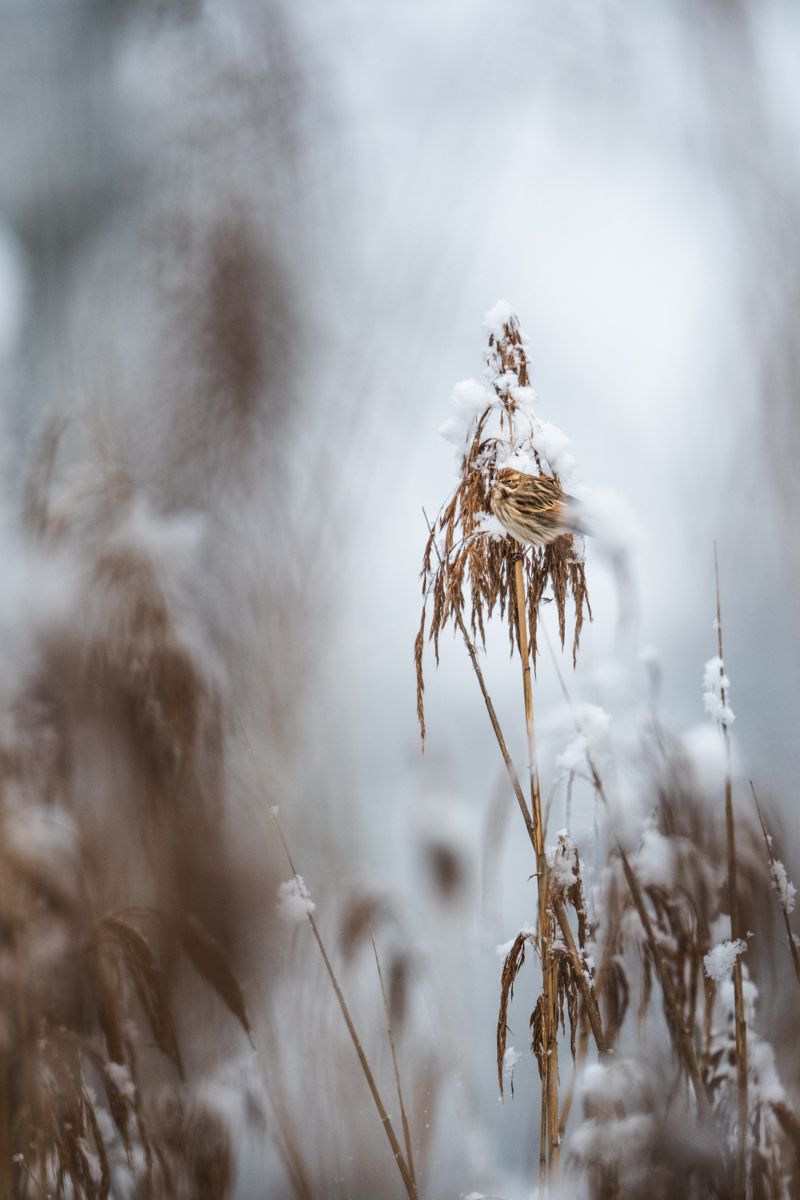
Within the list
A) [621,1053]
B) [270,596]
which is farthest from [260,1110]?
[270,596]

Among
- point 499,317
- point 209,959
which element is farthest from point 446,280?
point 209,959

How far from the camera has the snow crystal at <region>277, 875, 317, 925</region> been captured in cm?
78

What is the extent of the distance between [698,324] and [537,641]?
20.4 inches

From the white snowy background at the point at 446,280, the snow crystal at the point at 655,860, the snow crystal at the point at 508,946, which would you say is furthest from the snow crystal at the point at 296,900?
the snow crystal at the point at 655,860

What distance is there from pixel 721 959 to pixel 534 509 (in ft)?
1.38

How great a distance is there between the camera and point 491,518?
609 millimetres

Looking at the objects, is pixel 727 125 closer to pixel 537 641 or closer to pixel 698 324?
pixel 698 324

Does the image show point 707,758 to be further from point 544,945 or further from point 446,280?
point 446,280

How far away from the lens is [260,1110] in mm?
788

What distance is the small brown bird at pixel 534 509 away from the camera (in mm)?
572

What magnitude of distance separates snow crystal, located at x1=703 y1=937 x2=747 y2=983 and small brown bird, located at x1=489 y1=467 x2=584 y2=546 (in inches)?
15.1

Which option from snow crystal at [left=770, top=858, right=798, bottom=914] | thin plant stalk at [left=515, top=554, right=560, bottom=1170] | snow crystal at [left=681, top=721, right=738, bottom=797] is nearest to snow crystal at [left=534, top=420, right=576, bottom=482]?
thin plant stalk at [left=515, top=554, right=560, bottom=1170]

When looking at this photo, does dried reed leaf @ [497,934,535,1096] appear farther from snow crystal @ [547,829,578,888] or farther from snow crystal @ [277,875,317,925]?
snow crystal @ [277,875,317,925]

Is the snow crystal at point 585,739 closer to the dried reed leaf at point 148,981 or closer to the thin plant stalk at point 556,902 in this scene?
the thin plant stalk at point 556,902
